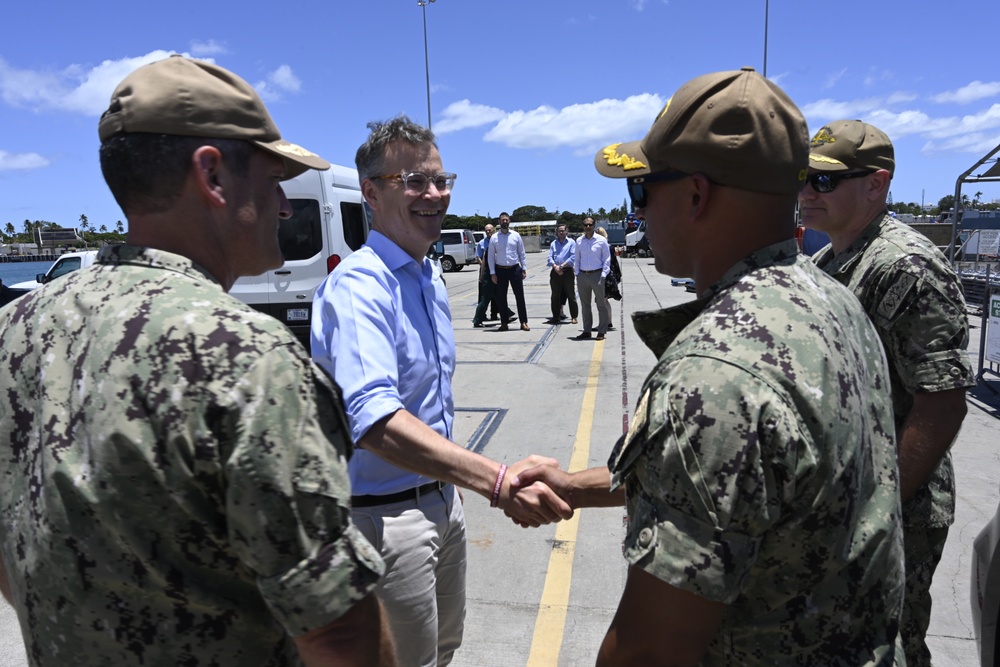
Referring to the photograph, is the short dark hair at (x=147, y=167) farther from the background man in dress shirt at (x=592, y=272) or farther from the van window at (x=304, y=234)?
the background man in dress shirt at (x=592, y=272)

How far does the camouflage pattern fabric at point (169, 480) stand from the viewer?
1.12 m

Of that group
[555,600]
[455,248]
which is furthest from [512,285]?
[455,248]

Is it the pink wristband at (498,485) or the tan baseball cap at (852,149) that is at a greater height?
the tan baseball cap at (852,149)

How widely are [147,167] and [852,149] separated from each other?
2.37m

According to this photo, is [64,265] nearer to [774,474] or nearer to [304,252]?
[304,252]

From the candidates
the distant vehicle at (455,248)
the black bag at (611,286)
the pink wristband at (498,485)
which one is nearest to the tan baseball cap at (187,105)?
the pink wristband at (498,485)

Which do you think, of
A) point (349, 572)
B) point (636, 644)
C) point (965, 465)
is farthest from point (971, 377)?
point (965, 465)

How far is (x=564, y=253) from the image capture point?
1266 centimetres

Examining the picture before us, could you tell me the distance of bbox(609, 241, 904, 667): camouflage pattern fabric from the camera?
1.13m

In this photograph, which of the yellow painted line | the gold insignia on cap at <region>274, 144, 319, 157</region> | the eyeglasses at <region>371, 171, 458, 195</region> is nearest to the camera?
the gold insignia on cap at <region>274, 144, 319, 157</region>

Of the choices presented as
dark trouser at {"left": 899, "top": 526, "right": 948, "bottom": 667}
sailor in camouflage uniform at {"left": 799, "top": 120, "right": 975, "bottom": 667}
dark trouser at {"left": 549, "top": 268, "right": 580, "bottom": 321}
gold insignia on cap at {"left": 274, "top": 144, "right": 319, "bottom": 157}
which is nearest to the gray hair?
gold insignia on cap at {"left": 274, "top": 144, "right": 319, "bottom": 157}

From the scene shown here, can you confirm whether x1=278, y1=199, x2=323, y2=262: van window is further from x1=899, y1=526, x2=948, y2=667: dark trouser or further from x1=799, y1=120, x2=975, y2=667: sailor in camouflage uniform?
x1=899, y1=526, x2=948, y2=667: dark trouser

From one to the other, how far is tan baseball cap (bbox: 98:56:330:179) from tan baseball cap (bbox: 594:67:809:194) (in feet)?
2.52

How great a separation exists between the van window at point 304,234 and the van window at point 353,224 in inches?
16.8
